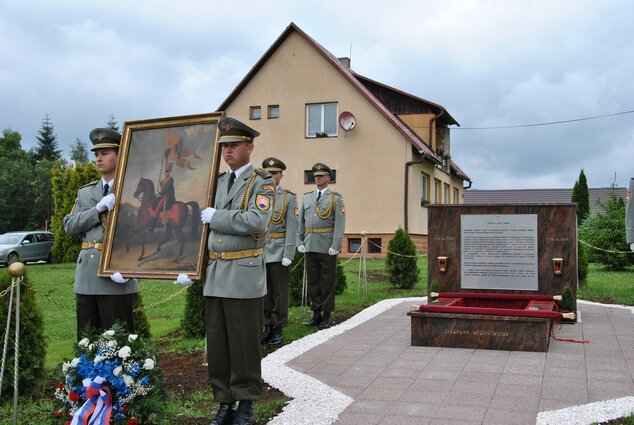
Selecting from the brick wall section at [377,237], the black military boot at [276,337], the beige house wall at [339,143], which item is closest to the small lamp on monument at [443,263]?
the black military boot at [276,337]

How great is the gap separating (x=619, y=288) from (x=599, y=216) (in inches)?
249

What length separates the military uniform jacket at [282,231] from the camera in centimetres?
740

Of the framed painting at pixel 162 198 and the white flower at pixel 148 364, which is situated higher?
the framed painting at pixel 162 198

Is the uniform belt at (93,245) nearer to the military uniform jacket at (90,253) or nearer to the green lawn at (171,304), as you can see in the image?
the military uniform jacket at (90,253)

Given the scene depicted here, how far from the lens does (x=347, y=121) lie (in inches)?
864

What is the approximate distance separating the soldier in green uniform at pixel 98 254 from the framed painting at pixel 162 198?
17 cm

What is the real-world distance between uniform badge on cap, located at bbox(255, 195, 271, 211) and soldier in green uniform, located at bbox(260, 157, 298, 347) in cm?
309

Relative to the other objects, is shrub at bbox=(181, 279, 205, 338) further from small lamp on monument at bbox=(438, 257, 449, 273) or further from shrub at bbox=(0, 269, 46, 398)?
small lamp on monument at bbox=(438, 257, 449, 273)

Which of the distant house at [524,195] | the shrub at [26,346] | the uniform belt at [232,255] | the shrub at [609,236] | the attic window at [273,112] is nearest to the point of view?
the uniform belt at [232,255]

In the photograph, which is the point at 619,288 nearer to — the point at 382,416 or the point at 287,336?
the point at 287,336

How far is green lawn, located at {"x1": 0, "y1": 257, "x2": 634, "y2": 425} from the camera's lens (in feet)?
16.7

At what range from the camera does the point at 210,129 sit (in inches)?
180

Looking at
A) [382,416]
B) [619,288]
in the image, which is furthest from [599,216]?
[382,416]

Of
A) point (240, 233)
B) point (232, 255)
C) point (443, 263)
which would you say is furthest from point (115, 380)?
point (443, 263)
